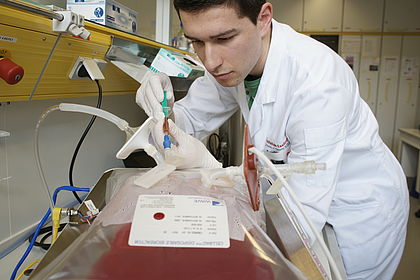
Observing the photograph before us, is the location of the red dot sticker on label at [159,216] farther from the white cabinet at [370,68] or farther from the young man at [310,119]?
the white cabinet at [370,68]

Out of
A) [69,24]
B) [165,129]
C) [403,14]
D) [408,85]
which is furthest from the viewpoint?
[408,85]

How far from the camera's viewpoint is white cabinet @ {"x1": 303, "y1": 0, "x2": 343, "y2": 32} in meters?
4.59

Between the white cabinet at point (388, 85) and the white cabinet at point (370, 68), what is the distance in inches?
2.6

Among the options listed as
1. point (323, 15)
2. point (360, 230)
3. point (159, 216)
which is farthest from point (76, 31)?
point (323, 15)

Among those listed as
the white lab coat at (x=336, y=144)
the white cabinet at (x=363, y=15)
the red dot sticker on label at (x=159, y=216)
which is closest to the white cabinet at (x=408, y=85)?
the white cabinet at (x=363, y=15)

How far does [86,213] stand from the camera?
0.65 metres

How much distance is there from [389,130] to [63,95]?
15.7ft

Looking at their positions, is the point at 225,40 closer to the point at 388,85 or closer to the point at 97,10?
the point at 97,10

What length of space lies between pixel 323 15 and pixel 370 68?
0.99 m

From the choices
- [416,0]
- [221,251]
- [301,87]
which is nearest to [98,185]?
[221,251]

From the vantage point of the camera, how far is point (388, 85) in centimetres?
463

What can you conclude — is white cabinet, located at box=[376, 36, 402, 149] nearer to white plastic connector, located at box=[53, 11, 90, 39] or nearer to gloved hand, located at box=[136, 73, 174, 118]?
gloved hand, located at box=[136, 73, 174, 118]

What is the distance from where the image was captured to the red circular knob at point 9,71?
2.10 feet

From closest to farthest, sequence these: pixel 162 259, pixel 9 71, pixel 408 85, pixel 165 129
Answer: pixel 162 259 → pixel 9 71 → pixel 165 129 → pixel 408 85
